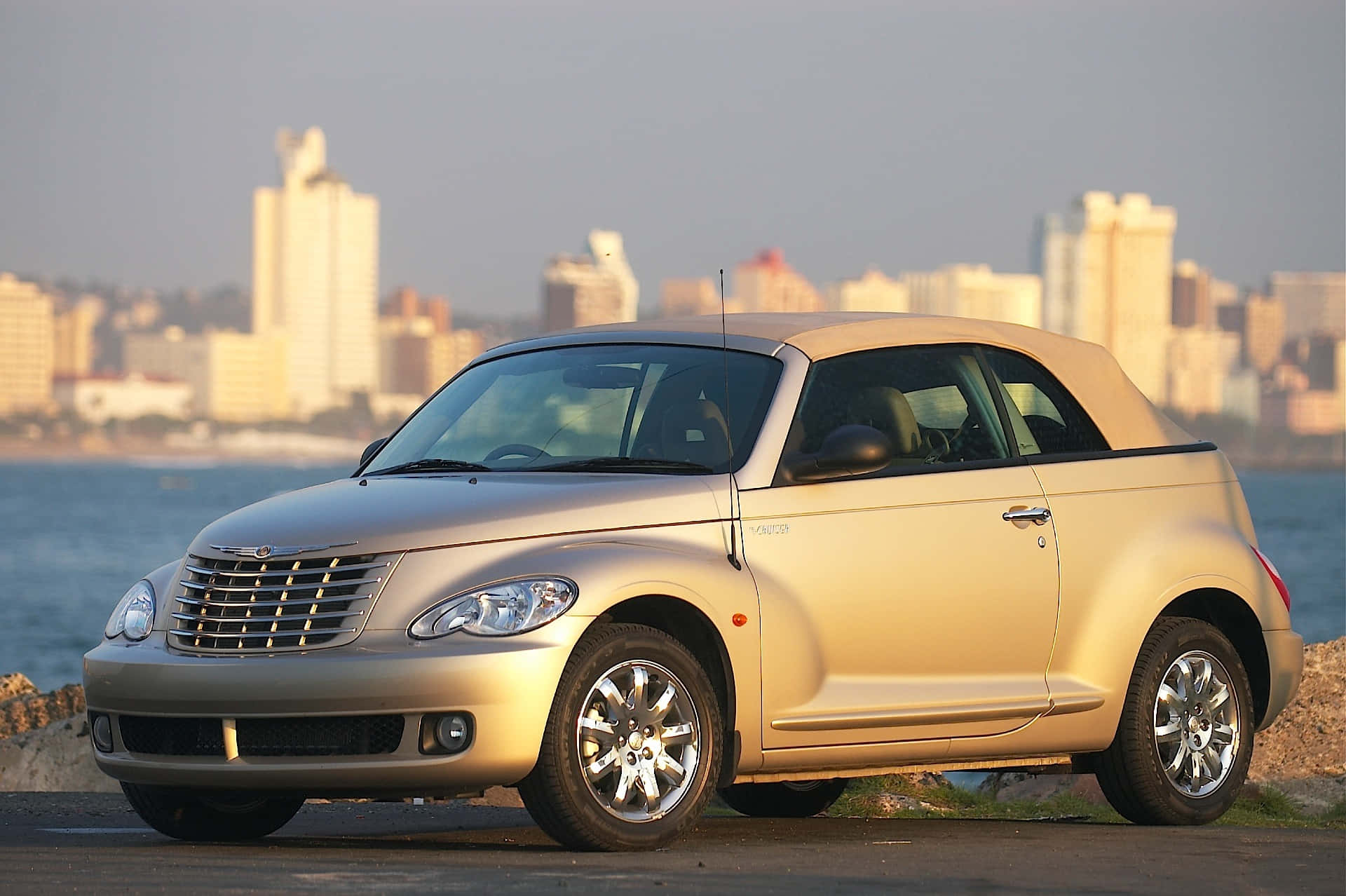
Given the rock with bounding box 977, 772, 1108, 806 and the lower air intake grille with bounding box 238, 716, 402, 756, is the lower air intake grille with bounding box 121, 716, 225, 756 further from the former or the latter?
the rock with bounding box 977, 772, 1108, 806

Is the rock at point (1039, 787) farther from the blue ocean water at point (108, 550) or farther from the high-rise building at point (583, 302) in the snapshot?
the high-rise building at point (583, 302)

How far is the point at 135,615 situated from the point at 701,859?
83.8 inches

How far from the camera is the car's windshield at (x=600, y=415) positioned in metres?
7.97

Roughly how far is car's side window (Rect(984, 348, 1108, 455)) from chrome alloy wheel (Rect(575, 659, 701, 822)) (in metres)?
2.02

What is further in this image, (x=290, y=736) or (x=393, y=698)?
(x=290, y=736)

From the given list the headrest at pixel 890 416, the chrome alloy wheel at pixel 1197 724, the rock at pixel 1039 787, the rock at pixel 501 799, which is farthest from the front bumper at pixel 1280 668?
the rock at pixel 501 799

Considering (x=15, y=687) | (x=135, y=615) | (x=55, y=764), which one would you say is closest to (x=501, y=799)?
(x=55, y=764)

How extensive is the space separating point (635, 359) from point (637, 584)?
1.42 m

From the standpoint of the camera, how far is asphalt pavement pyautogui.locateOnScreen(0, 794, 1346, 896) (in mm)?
6625

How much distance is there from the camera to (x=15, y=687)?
46.4 ft

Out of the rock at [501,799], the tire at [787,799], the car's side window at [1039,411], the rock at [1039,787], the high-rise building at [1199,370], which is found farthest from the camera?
the high-rise building at [1199,370]

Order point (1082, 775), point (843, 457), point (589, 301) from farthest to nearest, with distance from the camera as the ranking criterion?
point (589, 301) < point (1082, 775) < point (843, 457)

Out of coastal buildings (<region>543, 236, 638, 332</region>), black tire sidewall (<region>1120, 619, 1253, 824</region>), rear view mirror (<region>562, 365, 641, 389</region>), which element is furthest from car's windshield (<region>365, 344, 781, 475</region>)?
coastal buildings (<region>543, 236, 638, 332</region>)

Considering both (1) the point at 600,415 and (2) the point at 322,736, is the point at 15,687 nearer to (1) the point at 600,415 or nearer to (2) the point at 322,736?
(1) the point at 600,415
